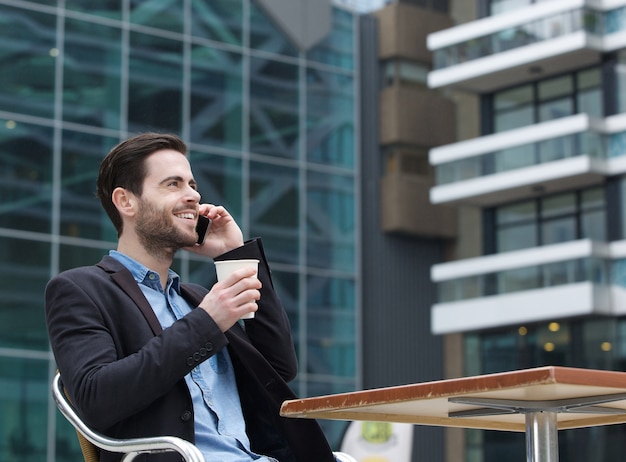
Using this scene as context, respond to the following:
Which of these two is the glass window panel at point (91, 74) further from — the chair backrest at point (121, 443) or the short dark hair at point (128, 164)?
the chair backrest at point (121, 443)

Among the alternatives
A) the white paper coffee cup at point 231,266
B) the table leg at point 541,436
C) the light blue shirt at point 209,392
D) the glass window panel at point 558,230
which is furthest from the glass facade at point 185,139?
the table leg at point 541,436

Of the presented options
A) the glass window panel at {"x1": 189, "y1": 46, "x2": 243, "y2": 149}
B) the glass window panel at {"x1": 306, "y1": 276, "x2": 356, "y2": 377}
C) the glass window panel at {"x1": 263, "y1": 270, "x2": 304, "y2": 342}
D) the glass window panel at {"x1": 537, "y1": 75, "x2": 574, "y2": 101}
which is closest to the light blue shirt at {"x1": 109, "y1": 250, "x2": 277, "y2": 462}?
the glass window panel at {"x1": 189, "y1": 46, "x2": 243, "y2": 149}

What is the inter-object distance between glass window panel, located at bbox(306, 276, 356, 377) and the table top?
25092 mm

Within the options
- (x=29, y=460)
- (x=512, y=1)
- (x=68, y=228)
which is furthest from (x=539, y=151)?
(x=29, y=460)

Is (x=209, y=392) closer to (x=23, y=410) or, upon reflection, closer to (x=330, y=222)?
(x=23, y=410)

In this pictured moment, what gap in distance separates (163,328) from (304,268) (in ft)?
82.6

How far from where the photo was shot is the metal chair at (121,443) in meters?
2.85

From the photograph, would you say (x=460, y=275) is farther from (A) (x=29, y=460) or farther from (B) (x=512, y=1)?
(A) (x=29, y=460)

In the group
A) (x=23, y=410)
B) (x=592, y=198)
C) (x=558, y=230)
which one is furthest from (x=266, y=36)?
(x=23, y=410)

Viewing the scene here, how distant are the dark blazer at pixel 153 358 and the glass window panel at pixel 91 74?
72.0ft

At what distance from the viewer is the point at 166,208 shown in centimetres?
339

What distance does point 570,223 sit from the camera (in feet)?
98.5

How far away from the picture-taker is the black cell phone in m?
3.59

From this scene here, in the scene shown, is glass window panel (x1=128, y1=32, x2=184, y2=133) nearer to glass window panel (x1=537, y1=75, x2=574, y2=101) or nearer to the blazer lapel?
glass window panel (x1=537, y1=75, x2=574, y2=101)
